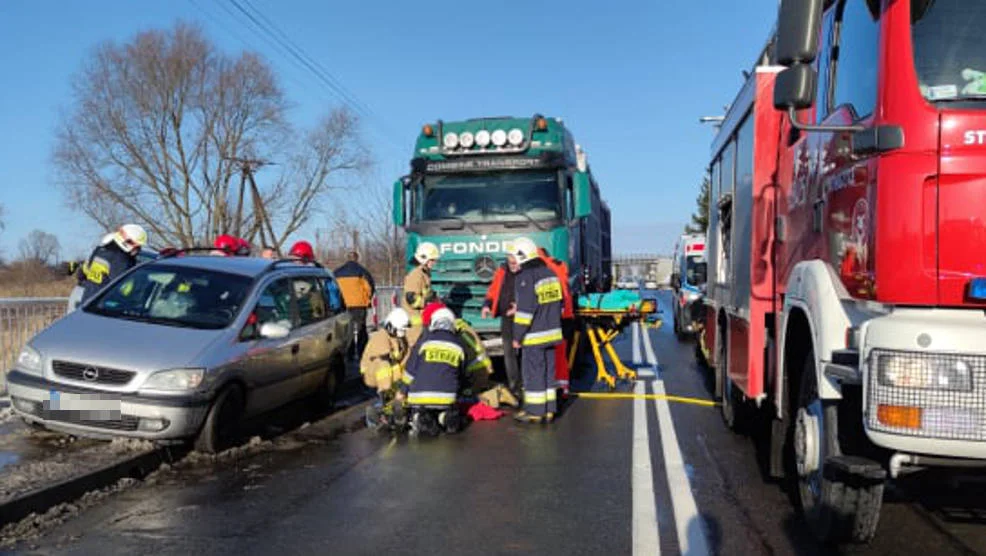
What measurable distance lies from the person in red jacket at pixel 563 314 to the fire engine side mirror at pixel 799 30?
4.88 meters

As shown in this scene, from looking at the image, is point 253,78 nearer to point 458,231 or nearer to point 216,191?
point 216,191

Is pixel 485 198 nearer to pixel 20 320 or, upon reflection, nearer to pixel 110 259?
pixel 110 259

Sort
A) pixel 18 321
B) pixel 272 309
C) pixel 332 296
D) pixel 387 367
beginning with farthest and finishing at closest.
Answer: pixel 332 296 → pixel 18 321 → pixel 387 367 → pixel 272 309

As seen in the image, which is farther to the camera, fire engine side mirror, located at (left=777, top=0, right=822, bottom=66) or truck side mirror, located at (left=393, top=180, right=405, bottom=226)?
truck side mirror, located at (left=393, top=180, right=405, bottom=226)

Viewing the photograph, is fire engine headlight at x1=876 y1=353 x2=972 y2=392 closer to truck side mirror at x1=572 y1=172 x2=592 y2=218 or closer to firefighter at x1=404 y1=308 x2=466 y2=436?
firefighter at x1=404 y1=308 x2=466 y2=436

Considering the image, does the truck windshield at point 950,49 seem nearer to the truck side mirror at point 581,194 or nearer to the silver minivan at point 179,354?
the silver minivan at point 179,354

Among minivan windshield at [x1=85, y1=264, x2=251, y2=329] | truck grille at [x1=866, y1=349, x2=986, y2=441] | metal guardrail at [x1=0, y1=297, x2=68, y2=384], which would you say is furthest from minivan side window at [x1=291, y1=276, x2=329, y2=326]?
truck grille at [x1=866, y1=349, x2=986, y2=441]

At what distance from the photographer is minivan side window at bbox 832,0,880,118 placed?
3.66 meters

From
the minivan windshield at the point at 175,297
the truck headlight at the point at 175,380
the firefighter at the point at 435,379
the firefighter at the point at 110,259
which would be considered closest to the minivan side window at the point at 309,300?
the minivan windshield at the point at 175,297

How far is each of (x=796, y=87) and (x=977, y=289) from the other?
114 centimetres

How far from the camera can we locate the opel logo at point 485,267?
1024 centimetres

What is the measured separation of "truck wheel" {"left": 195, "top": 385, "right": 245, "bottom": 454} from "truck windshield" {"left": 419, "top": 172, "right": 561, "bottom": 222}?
4.63 metres

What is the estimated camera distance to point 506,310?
916 centimetres

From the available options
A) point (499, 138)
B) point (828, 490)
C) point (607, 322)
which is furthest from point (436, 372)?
point (499, 138)
